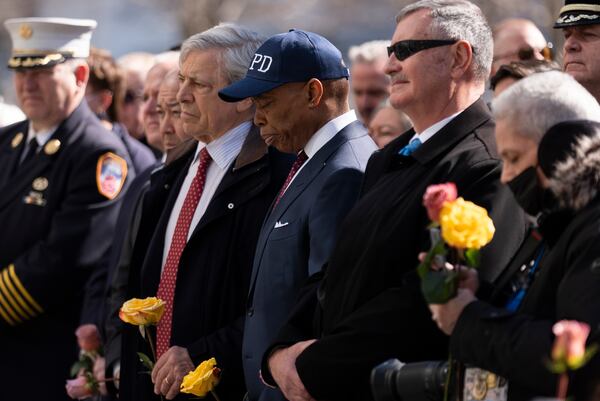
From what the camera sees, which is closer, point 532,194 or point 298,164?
point 532,194

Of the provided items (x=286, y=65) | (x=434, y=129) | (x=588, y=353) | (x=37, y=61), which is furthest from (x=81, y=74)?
(x=588, y=353)

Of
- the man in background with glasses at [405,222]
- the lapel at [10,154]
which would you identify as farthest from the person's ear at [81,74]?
the man in background with glasses at [405,222]

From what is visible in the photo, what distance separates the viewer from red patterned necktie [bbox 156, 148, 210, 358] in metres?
5.86

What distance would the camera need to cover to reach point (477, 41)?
15.8 feet

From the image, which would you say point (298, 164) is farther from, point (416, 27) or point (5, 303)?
point (5, 303)

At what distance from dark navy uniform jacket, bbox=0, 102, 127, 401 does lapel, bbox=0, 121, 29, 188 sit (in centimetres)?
16

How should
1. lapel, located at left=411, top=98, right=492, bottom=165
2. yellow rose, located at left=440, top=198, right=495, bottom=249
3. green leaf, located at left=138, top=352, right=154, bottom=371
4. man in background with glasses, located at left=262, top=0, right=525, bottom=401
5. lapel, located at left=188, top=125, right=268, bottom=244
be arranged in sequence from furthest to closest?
lapel, located at left=188, top=125, right=268, bottom=244, green leaf, located at left=138, top=352, right=154, bottom=371, lapel, located at left=411, top=98, right=492, bottom=165, man in background with glasses, located at left=262, top=0, right=525, bottom=401, yellow rose, located at left=440, top=198, right=495, bottom=249

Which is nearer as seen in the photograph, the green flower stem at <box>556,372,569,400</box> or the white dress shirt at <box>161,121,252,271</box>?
the green flower stem at <box>556,372,569,400</box>

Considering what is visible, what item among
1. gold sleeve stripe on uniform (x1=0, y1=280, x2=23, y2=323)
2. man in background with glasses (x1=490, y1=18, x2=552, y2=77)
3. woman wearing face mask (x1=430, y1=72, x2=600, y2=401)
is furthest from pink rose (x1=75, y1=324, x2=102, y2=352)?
woman wearing face mask (x1=430, y1=72, x2=600, y2=401)

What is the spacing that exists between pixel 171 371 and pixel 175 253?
0.61m

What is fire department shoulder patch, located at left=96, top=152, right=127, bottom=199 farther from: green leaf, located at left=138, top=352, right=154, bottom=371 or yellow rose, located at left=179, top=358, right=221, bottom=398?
yellow rose, located at left=179, top=358, right=221, bottom=398

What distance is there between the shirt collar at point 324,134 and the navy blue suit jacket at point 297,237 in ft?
0.07

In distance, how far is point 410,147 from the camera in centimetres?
474

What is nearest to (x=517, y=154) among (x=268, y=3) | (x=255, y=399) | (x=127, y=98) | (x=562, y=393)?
(x=562, y=393)
